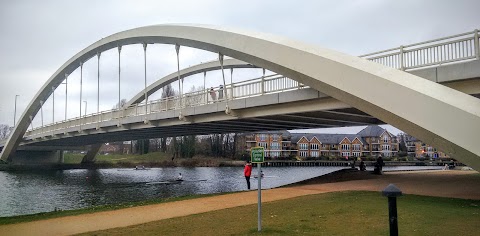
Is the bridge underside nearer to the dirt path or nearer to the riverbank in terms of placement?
the dirt path

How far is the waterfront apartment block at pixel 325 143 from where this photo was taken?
97.0 metres

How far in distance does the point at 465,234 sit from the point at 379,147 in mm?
105405

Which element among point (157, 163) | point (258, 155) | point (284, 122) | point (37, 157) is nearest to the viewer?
point (258, 155)

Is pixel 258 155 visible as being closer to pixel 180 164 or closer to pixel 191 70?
pixel 191 70

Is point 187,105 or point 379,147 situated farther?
point 379,147

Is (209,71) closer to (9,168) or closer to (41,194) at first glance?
(41,194)

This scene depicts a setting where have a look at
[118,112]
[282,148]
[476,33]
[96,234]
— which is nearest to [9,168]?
[118,112]

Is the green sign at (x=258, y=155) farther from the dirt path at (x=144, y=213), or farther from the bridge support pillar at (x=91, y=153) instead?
the bridge support pillar at (x=91, y=153)

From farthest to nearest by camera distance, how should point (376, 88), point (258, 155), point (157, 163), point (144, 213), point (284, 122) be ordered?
point (157, 163), point (284, 122), point (144, 213), point (376, 88), point (258, 155)

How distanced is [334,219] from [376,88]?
387 cm

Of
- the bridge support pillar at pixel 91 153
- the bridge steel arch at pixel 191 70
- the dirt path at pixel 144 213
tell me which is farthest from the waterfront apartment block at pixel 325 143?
the dirt path at pixel 144 213

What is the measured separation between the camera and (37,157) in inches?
2491

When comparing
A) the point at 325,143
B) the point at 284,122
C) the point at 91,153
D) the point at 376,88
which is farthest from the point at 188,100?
the point at 325,143

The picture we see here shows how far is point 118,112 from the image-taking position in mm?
30750
